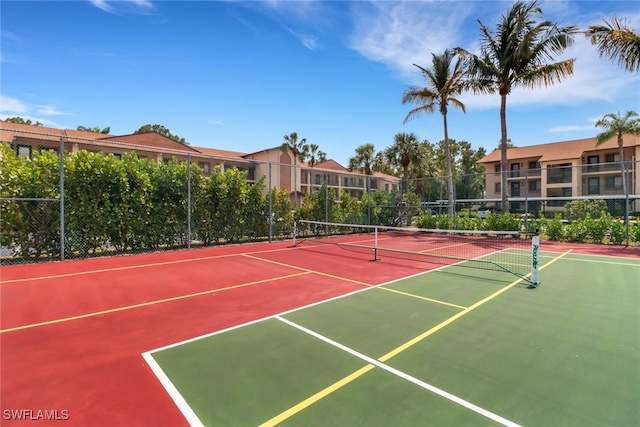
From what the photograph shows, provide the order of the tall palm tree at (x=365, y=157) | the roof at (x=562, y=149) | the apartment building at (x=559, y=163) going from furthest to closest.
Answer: the tall palm tree at (x=365, y=157), the roof at (x=562, y=149), the apartment building at (x=559, y=163)

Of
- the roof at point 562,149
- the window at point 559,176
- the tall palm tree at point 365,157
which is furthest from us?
the tall palm tree at point 365,157

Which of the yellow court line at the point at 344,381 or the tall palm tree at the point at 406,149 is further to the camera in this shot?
the tall palm tree at the point at 406,149

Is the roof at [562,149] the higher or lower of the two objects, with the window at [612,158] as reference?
higher

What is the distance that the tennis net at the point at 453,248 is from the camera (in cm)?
872

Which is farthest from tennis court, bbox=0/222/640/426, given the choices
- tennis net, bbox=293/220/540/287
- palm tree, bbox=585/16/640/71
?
palm tree, bbox=585/16/640/71

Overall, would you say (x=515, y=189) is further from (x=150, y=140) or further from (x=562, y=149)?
(x=150, y=140)

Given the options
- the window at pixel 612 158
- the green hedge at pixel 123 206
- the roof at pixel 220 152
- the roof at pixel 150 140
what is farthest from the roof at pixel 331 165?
the green hedge at pixel 123 206

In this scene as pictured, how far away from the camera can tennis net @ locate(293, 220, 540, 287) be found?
872 cm

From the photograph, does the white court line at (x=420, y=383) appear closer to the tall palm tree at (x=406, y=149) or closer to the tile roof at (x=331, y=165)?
the tall palm tree at (x=406, y=149)

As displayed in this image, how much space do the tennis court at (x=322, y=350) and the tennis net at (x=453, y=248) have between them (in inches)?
46.5

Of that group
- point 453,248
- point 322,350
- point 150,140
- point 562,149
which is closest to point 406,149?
point 562,149

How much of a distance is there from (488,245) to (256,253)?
10215 millimetres

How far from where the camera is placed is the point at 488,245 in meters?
14.3

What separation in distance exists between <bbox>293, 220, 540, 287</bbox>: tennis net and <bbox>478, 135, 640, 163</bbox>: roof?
32.4 metres
